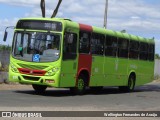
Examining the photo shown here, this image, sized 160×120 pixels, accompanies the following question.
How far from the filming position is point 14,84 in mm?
27297

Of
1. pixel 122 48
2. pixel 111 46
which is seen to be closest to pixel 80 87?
pixel 111 46

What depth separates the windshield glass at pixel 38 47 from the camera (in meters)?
20.5

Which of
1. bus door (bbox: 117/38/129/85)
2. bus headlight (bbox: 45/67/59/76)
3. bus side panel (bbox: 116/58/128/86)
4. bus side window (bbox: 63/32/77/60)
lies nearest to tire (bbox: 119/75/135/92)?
bus side panel (bbox: 116/58/128/86)

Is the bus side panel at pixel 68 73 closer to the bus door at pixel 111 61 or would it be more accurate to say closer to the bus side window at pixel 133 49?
the bus door at pixel 111 61

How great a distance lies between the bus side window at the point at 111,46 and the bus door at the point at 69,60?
10.6ft

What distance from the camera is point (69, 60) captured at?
2116cm

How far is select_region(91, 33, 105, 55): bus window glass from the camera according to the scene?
23.0 meters

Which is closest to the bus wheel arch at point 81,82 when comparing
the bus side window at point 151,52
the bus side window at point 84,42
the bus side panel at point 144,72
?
the bus side window at point 84,42

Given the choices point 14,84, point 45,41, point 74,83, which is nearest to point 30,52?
point 45,41

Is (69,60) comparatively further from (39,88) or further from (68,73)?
(39,88)

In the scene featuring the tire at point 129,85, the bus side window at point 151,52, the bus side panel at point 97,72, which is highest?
the bus side window at point 151,52

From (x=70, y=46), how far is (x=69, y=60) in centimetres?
58

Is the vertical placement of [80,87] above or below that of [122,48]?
below

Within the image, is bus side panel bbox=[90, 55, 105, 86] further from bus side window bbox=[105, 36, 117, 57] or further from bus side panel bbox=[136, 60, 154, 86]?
bus side panel bbox=[136, 60, 154, 86]
